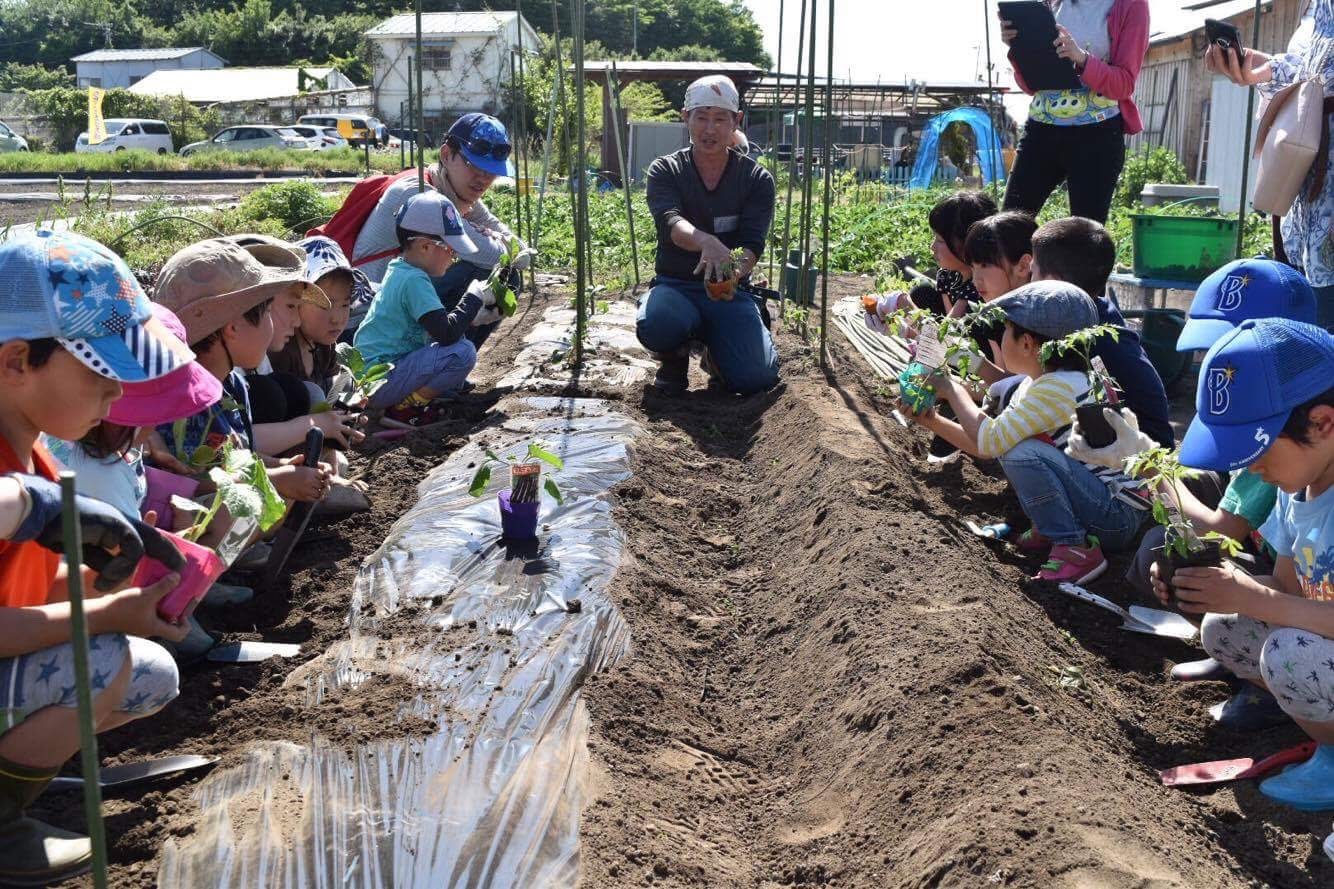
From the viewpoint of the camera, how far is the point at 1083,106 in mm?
5238

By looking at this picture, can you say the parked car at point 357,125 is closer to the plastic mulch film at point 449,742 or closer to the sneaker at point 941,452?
the sneaker at point 941,452

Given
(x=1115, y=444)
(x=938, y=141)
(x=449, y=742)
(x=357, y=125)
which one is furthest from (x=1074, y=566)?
(x=357, y=125)

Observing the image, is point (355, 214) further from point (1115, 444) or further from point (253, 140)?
point (253, 140)

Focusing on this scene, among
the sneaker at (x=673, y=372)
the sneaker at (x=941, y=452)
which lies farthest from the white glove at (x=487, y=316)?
the sneaker at (x=941, y=452)

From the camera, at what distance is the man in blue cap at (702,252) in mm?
6043

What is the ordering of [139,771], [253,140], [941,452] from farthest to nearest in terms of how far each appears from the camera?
[253,140] → [941,452] → [139,771]

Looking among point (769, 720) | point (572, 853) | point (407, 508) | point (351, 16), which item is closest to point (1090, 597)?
point (769, 720)

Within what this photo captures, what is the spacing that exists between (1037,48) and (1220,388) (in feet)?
10.4

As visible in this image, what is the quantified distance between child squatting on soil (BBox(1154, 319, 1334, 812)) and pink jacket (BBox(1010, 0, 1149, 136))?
Result: 9.81ft

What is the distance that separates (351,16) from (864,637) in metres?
68.1

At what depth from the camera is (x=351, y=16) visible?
213ft

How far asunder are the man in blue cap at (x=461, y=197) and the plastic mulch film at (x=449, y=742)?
2.20 meters

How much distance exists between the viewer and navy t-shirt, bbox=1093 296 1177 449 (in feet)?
12.7

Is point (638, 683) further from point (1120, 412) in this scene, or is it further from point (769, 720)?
point (1120, 412)
